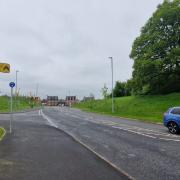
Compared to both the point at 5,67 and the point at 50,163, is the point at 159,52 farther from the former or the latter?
the point at 50,163

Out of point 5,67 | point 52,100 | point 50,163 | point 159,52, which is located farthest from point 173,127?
point 52,100

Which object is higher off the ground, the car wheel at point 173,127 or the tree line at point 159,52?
the tree line at point 159,52

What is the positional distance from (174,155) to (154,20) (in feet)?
146

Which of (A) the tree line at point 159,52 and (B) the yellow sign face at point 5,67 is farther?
(A) the tree line at point 159,52

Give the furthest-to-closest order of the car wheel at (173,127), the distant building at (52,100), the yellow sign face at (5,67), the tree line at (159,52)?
the distant building at (52,100), the tree line at (159,52), the car wheel at (173,127), the yellow sign face at (5,67)

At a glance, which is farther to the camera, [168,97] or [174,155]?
[168,97]

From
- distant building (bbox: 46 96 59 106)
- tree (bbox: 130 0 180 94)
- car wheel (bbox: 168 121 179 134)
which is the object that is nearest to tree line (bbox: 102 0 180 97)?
tree (bbox: 130 0 180 94)

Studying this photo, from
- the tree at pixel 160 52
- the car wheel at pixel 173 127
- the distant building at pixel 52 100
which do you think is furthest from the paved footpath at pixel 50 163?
the distant building at pixel 52 100

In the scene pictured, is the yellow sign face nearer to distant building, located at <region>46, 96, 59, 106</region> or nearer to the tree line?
the tree line

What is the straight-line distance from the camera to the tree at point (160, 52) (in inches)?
2036

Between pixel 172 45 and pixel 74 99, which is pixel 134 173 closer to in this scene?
pixel 172 45

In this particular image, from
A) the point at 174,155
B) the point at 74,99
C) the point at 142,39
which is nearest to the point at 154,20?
the point at 142,39

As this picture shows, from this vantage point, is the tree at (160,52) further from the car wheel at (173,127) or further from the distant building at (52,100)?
the distant building at (52,100)

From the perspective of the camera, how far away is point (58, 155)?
38.6 feet
